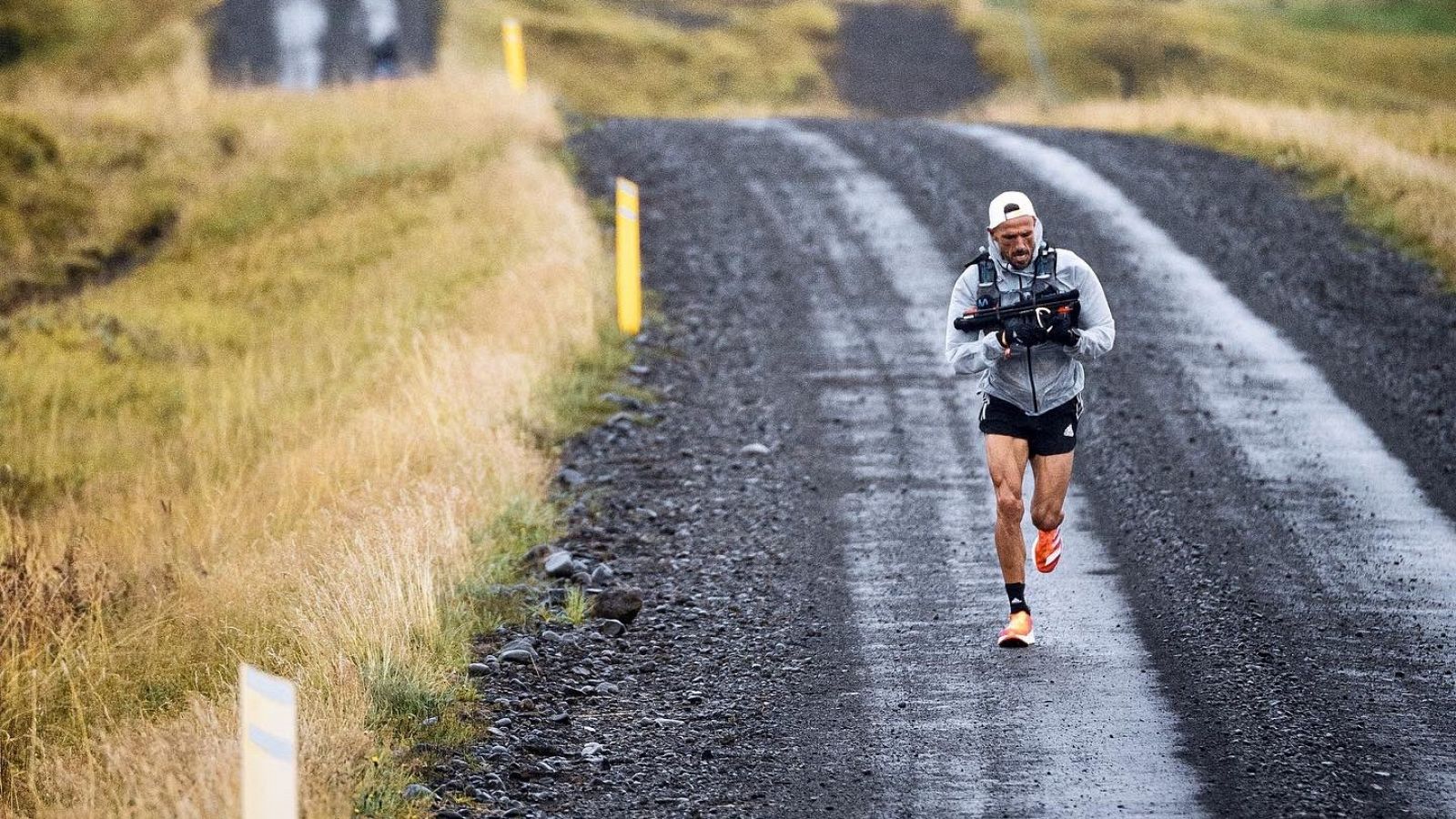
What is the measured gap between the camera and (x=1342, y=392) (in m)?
11.5

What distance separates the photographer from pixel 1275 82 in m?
46.2

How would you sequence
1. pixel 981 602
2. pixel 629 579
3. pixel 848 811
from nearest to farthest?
Result: pixel 848 811, pixel 981 602, pixel 629 579

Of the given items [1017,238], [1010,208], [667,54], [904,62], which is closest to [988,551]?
[1017,238]

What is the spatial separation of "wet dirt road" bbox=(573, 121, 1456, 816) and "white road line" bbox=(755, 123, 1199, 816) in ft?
0.06

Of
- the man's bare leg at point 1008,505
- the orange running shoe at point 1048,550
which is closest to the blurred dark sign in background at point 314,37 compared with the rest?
the orange running shoe at point 1048,550

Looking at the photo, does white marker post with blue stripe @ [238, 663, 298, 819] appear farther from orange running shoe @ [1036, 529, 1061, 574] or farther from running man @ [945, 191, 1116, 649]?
orange running shoe @ [1036, 529, 1061, 574]

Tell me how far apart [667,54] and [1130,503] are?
40.3 metres

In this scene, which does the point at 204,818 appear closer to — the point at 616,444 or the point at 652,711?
the point at 652,711

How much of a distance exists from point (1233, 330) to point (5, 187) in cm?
1627

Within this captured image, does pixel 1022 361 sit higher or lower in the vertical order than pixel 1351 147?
higher

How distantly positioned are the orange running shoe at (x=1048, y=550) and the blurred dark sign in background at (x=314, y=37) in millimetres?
26972

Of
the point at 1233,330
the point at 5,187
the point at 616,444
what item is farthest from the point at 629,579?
the point at 5,187

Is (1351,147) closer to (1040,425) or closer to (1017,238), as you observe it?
(1040,425)

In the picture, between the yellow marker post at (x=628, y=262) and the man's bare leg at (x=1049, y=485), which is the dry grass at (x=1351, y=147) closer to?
the yellow marker post at (x=628, y=262)
